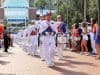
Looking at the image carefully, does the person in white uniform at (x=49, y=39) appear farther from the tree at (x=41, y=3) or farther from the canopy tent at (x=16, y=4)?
the tree at (x=41, y=3)

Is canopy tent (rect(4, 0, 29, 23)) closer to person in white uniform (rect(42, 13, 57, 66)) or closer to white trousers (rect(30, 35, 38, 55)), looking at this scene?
white trousers (rect(30, 35, 38, 55))

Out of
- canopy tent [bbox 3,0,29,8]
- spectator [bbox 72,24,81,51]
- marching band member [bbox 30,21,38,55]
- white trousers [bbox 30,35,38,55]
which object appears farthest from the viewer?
canopy tent [bbox 3,0,29,8]

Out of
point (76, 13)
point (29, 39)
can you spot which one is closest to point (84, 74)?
point (29, 39)

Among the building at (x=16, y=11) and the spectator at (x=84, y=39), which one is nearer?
the spectator at (x=84, y=39)

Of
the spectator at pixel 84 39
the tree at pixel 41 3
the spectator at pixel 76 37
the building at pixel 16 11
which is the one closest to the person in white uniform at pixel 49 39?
the spectator at pixel 84 39

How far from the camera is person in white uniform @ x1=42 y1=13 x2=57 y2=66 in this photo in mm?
17078

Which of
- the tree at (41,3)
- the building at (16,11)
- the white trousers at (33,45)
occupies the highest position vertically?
the tree at (41,3)

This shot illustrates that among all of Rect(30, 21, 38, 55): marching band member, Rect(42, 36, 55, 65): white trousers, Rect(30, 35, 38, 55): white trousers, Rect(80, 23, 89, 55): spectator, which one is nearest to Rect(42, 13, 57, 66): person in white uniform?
Rect(42, 36, 55, 65): white trousers

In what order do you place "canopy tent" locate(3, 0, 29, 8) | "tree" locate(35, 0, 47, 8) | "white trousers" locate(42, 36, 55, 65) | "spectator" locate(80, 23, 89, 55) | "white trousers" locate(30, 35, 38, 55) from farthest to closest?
"tree" locate(35, 0, 47, 8) → "canopy tent" locate(3, 0, 29, 8) → "spectator" locate(80, 23, 89, 55) → "white trousers" locate(30, 35, 38, 55) → "white trousers" locate(42, 36, 55, 65)

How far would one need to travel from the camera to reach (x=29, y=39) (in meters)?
23.6

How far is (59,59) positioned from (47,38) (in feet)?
10.7

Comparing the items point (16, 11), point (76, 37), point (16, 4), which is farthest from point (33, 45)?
point (16, 4)

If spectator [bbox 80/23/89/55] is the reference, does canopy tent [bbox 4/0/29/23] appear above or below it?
above

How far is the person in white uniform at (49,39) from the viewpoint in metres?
17.1
